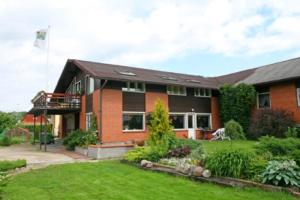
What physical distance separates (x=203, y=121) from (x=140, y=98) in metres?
6.32

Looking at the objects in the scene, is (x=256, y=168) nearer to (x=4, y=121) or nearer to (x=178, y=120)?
(x=178, y=120)

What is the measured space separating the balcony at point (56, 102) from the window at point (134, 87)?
15.3ft

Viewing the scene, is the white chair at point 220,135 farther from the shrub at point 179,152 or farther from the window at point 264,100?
the shrub at point 179,152

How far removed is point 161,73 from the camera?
2509 cm

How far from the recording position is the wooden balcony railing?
20.3 meters

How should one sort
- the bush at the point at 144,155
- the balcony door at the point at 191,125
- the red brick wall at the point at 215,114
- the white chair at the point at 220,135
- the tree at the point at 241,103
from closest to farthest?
the bush at the point at 144,155 < the white chair at the point at 220,135 < the tree at the point at 241,103 < the balcony door at the point at 191,125 < the red brick wall at the point at 215,114

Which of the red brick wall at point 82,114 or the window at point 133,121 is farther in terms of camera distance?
the red brick wall at point 82,114

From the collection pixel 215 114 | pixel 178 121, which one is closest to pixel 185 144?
pixel 178 121

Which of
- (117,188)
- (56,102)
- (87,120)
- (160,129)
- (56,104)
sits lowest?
(117,188)

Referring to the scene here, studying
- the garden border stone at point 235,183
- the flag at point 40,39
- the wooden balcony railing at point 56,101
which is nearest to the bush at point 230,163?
the garden border stone at point 235,183

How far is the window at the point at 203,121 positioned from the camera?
77.7ft

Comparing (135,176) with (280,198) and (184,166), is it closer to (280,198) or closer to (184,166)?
(184,166)

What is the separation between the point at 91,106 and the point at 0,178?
13048 millimetres

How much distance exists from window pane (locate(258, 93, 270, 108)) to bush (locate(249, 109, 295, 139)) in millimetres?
1718
